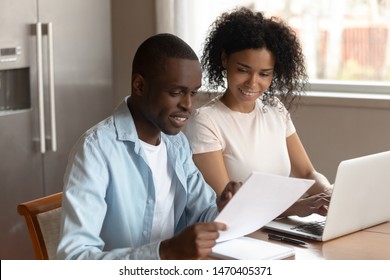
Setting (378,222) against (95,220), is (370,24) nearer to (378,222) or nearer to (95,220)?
(378,222)

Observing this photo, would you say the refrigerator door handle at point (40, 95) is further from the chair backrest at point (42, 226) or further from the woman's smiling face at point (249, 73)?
the chair backrest at point (42, 226)

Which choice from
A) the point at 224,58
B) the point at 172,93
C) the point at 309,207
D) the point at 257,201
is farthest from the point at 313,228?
the point at 224,58

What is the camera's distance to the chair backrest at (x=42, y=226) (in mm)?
2002

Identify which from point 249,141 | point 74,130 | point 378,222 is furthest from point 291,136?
point 74,130

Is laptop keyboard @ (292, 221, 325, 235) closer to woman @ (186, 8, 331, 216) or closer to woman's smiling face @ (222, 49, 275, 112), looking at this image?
woman @ (186, 8, 331, 216)

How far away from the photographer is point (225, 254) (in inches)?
71.2

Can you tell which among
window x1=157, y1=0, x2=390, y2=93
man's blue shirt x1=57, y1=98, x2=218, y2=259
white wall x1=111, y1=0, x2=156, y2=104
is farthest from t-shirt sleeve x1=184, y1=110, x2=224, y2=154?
white wall x1=111, y1=0, x2=156, y2=104

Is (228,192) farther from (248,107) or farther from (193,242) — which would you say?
(248,107)

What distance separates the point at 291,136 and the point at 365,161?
80 centimetres

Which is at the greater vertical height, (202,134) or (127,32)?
(127,32)

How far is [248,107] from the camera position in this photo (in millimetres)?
2699

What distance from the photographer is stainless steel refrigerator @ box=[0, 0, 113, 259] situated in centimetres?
331

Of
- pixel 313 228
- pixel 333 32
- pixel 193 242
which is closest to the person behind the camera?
pixel 193 242

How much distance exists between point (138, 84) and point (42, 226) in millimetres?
451
